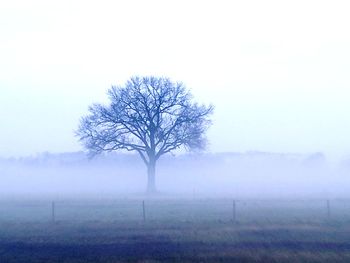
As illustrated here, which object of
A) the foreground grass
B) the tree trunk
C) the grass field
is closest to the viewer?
the foreground grass

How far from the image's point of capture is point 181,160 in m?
161

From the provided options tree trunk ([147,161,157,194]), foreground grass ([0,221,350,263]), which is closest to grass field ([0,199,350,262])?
foreground grass ([0,221,350,263])

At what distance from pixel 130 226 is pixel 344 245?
1138cm

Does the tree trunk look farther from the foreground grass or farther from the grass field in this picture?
the foreground grass

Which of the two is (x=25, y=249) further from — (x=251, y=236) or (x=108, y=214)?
(x=108, y=214)

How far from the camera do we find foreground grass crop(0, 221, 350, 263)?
Result: 18.1 metres

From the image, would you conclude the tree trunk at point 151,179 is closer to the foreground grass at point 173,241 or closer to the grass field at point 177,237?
the grass field at point 177,237

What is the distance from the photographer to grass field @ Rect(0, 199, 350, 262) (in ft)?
60.0

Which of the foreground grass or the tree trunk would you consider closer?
the foreground grass

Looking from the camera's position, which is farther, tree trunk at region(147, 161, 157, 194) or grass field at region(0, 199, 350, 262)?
tree trunk at region(147, 161, 157, 194)

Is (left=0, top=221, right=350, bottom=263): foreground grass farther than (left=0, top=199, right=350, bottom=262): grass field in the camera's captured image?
No

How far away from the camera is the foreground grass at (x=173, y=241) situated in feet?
59.5

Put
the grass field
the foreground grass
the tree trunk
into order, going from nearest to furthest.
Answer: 1. the foreground grass
2. the grass field
3. the tree trunk

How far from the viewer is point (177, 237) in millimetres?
22547
